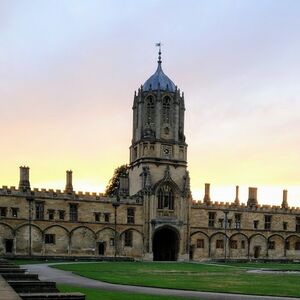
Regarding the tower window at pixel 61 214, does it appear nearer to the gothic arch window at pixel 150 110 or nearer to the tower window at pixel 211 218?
the gothic arch window at pixel 150 110

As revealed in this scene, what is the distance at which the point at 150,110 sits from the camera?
66188 mm

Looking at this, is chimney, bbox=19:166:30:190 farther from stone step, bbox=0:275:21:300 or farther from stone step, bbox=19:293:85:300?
stone step, bbox=0:275:21:300

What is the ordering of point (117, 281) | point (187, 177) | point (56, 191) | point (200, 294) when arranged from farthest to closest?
point (187, 177) → point (56, 191) → point (117, 281) → point (200, 294)

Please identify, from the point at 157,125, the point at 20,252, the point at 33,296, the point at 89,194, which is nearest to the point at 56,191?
the point at 89,194

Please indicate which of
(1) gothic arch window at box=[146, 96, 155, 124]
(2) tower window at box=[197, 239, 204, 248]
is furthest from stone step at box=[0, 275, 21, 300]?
(2) tower window at box=[197, 239, 204, 248]

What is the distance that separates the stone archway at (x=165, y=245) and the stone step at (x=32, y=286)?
48546mm

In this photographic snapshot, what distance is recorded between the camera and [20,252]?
56.0m

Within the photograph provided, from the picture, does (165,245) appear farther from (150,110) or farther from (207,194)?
(150,110)

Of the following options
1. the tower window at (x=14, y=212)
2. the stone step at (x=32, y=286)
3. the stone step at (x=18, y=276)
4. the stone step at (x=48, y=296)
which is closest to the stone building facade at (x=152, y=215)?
the tower window at (x=14, y=212)

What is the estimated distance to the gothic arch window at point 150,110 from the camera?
65875mm

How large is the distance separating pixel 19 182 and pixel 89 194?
7.76 metres

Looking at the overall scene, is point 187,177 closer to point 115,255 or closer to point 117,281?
point 115,255

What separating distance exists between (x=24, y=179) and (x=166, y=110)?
1905 cm

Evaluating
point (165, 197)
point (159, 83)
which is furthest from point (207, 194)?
point (159, 83)
